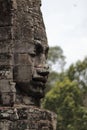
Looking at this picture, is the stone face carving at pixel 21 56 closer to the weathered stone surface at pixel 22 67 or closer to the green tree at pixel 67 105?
the weathered stone surface at pixel 22 67

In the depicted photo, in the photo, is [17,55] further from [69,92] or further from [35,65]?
[69,92]

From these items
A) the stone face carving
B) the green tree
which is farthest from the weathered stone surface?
the green tree

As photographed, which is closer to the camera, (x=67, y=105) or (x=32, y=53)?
(x=32, y=53)

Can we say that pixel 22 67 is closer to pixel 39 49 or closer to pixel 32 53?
pixel 32 53

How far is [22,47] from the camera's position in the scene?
69.5ft

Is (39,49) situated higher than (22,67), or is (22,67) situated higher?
(39,49)

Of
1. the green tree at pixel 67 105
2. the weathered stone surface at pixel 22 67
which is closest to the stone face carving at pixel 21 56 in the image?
the weathered stone surface at pixel 22 67

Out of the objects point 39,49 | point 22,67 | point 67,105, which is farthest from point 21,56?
point 67,105

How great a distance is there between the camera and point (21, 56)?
21.1 m

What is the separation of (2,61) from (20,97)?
1117 millimetres

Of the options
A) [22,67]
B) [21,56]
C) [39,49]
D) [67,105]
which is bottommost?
[67,105]

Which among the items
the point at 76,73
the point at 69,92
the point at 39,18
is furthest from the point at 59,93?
the point at 39,18

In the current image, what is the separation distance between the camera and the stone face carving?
68.4 feet

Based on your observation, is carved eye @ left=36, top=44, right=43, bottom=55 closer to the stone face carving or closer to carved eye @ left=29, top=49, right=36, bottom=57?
the stone face carving
